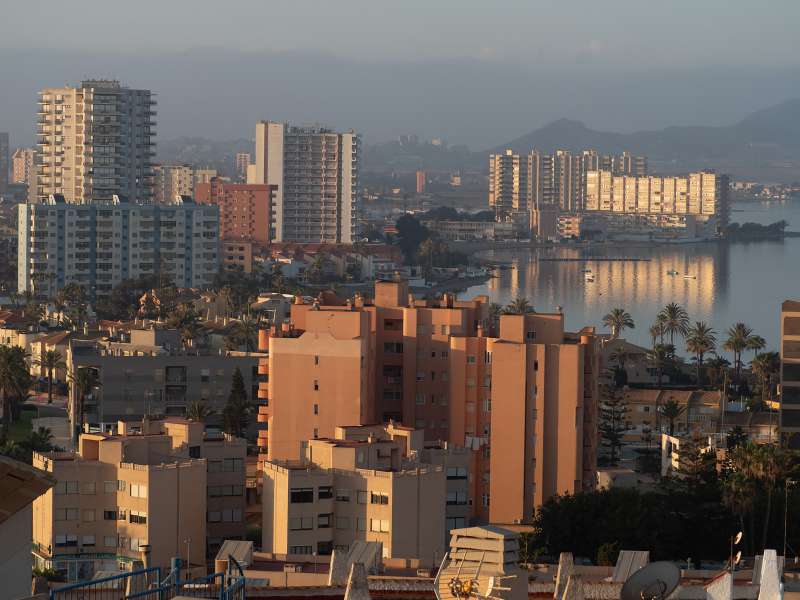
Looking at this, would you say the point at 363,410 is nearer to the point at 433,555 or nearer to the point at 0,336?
the point at 433,555

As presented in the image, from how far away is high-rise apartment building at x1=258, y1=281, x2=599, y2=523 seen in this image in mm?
12664

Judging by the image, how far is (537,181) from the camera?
88000mm

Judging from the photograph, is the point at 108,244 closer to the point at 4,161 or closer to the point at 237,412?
the point at 237,412

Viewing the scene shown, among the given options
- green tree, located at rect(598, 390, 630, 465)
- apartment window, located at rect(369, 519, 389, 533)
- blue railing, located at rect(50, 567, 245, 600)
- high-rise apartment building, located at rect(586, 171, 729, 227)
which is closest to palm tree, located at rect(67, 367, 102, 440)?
green tree, located at rect(598, 390, 630, 465)

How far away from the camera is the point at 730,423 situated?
18.8m

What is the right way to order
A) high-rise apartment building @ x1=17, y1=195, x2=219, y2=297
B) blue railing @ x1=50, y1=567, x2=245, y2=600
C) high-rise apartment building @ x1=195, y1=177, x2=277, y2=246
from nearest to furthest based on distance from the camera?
blue railing @ x1=50, y1=567, x2=245, y2=600 → high-rise apartment building @ x1=17, y1=195, x2=219, y2=297 → high-rise apartment building @ x1=195, y1=177, x2=277, y2=246

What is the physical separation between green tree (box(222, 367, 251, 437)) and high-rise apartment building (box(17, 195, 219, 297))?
1832 cm

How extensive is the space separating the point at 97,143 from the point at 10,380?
25.4 metres

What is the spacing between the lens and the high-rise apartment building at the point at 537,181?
86375 millimetres

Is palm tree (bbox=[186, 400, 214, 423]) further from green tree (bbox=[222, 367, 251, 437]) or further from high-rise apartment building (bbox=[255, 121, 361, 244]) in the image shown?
high-rise apartment building (bbox=[255, 121, 361, 244])

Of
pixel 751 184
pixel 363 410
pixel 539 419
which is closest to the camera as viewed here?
pixel 539 419

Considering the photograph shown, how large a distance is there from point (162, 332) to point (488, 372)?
758cm

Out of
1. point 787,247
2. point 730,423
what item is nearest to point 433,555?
point 730,423

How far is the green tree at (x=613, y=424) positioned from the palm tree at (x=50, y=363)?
567cm
